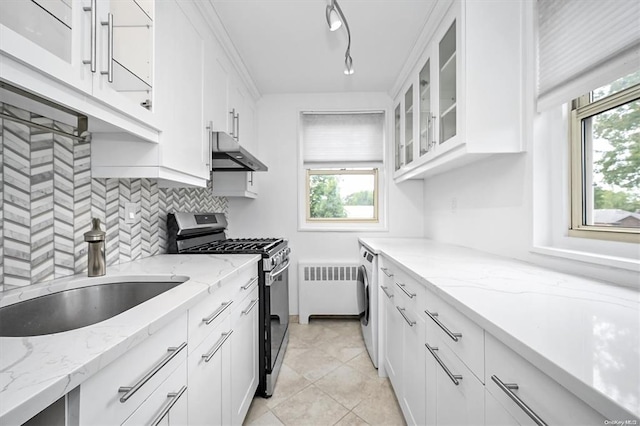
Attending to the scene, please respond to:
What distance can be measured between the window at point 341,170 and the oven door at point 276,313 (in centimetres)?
107

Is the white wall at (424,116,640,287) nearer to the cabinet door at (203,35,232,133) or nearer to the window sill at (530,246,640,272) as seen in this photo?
the window sill at (530,246,640,272)

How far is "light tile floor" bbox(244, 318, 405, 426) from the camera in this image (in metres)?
1.60

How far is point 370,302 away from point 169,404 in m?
1.60

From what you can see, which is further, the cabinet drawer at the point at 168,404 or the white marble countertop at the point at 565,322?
the cabinet drawer at the point at 168,404

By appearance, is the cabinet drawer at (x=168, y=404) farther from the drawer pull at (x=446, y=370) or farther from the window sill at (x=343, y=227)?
the window sill at (x=343, y=227)

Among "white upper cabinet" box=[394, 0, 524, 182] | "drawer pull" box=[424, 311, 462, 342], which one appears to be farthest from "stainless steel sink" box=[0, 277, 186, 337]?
"white upper cabinet" box=[394, 0, 524, 182]

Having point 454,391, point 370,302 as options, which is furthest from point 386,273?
point 454,391

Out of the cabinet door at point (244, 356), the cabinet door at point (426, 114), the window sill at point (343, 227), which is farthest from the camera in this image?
the window sill at point (343, 227)

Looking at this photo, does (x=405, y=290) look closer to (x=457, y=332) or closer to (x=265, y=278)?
(x=457, y=332)

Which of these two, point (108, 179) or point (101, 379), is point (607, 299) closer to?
point (101, 379)

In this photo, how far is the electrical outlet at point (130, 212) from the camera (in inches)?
59.4

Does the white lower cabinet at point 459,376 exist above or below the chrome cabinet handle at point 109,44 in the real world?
below

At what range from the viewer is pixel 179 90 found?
142cm

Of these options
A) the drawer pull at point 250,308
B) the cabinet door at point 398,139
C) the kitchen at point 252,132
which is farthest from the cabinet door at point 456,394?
the cabinet door at point 398,139
